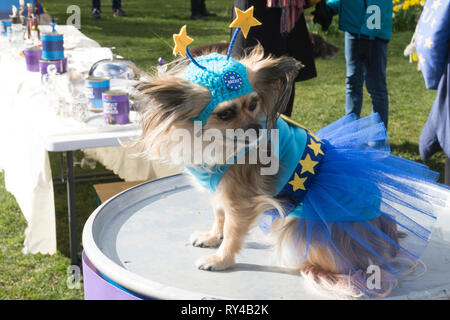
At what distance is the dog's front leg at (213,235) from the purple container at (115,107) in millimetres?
1173

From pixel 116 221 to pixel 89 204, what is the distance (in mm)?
2375

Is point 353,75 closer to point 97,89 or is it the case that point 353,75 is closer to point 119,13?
point 97,89

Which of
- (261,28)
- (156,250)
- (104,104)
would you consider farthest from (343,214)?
(261,28)

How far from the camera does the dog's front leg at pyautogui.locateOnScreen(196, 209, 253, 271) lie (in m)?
1.64

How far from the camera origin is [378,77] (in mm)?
4539

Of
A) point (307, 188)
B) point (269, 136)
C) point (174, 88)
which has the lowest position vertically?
point (307, 188)

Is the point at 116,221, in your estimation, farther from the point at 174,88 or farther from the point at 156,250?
the point at 174,88

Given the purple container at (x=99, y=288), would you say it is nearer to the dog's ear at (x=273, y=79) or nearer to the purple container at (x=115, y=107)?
the dog's ear at (x=273, y=79)

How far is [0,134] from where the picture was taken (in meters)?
3.78

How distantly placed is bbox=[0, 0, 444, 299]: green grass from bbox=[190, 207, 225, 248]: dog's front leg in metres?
0.67

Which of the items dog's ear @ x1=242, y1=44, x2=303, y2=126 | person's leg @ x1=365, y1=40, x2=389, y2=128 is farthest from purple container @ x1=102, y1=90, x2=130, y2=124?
person's leg @ x1=365, y1=40, x2=389, y2=128

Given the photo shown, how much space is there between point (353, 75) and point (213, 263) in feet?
11.0

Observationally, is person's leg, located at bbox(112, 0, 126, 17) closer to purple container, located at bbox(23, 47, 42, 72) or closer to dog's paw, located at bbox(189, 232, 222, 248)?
purple container, located at bbox(23, 47, 42, 72)

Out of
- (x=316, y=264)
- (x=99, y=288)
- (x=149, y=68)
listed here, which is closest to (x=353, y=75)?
(x=149, y=68)
